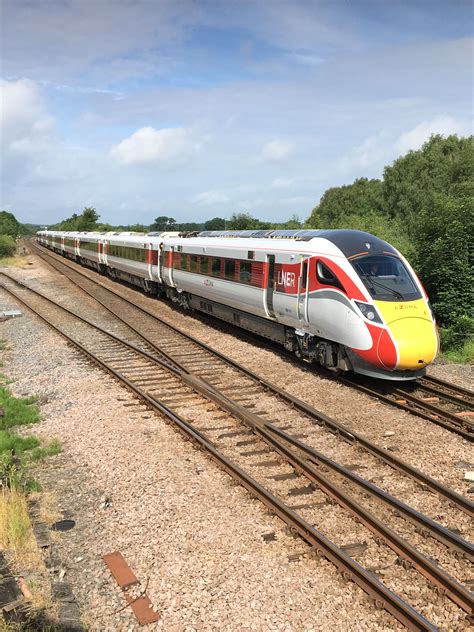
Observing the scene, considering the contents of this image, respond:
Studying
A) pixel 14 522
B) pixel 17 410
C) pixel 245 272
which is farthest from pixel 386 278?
pixel 14 522

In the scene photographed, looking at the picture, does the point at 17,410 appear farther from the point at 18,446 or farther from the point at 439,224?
the point at 439,224

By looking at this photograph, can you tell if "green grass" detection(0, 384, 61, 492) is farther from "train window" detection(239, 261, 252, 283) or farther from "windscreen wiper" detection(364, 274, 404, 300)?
"windscreen wiper" detection(364, 274, 404, 300)

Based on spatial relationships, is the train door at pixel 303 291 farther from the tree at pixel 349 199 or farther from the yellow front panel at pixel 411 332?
the tree at pixel 349 199

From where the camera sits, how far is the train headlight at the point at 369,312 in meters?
10.2

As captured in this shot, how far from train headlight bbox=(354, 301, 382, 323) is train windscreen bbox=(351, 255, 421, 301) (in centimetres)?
25

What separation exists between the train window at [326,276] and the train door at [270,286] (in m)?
2.09

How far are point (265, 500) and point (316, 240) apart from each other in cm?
691

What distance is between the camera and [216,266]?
664 inches

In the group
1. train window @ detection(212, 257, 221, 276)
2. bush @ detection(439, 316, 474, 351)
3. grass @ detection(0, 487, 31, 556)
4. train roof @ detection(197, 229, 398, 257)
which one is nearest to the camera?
grass @ detection(0, 487, 31, 556)

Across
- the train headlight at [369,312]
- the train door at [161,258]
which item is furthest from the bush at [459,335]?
the train door at [161,258]

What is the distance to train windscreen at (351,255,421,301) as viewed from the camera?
10.6m

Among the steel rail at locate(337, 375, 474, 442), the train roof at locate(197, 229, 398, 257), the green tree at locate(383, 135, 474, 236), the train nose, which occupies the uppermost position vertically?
the green tree at locate(383, 135, 474, 236)

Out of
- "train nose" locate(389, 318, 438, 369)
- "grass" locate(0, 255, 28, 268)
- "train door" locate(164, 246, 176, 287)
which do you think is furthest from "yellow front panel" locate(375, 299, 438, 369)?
"grass" locate(0, 255, 28, 268)

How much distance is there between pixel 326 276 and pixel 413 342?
239 centimetres
